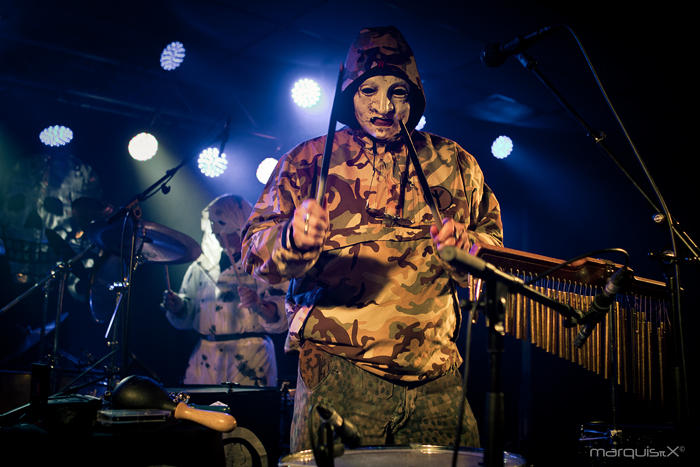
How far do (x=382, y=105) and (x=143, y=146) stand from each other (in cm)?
558

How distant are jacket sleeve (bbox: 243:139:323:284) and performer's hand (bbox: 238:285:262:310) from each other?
12.5 feet

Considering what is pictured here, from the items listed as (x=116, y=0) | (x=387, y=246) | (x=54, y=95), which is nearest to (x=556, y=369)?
(x=387, y=246)

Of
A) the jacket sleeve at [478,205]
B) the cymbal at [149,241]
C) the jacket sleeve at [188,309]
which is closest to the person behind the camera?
the jacket sleeve at [478,205]

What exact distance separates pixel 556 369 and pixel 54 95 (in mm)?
7935

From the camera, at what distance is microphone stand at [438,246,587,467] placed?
1.34 meters

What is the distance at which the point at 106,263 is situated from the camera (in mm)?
6699

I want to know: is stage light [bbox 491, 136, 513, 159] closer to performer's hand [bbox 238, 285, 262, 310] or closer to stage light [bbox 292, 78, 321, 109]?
stage light [bbox 292, 78, 321, 109]

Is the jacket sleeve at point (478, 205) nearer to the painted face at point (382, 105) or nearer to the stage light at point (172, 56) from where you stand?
the painted face at point (382, 105)

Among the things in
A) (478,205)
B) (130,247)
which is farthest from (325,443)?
(130,247)

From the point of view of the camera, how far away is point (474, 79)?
6.82 meters

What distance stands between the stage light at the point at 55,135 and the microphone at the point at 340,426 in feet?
23.4

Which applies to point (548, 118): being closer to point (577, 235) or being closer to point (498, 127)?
point (498, 127)

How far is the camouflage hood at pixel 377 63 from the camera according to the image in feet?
8.29

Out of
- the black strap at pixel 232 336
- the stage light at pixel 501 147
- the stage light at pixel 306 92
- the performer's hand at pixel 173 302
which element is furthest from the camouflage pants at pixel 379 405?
the stage light at pixel 501 147
